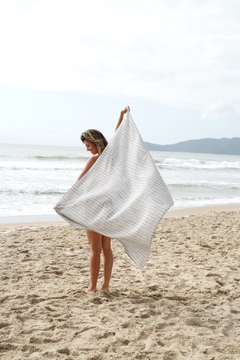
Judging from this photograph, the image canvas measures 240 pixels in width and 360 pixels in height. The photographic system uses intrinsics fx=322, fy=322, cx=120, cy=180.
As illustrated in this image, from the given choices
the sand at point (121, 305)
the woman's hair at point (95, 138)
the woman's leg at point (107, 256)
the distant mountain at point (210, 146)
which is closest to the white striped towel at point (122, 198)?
the woman's hair at point (95, 138)

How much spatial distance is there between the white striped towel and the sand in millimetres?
578

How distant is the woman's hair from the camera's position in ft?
10.0

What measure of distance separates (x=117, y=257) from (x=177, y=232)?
6.62ft

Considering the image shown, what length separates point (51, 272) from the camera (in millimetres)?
3904

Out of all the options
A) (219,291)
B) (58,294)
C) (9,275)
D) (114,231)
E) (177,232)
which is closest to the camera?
(114,231)

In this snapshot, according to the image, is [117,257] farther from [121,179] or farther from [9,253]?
[121,179]

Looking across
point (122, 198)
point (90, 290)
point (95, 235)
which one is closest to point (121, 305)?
point (90, 290)

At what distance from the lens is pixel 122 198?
9.42 feet

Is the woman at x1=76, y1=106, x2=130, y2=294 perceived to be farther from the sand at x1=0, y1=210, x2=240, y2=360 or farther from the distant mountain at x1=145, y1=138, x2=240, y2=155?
the distant mountain at x1=145, y1=138, x2=240, y2=155

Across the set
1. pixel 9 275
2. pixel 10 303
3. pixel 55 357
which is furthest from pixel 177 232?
pixel 55 357

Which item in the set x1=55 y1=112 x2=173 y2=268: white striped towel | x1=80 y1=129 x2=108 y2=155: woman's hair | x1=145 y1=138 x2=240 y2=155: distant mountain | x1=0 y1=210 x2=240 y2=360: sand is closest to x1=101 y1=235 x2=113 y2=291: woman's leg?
A: x1=0 y1=210 x2=240 y2=360: sand

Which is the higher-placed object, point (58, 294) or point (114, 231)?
point (114, 231)

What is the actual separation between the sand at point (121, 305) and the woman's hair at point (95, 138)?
143 cm

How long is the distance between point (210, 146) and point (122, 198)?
9832 centimetres
